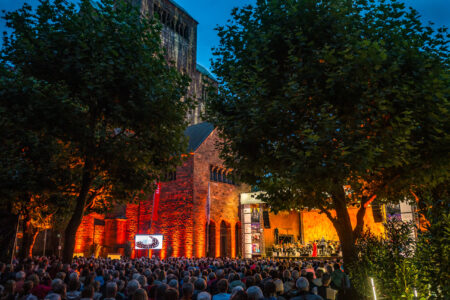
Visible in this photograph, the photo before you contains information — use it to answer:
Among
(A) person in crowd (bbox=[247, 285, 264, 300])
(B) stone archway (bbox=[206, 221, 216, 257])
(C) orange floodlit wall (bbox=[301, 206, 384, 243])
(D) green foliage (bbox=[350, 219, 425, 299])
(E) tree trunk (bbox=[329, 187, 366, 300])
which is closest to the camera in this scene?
(A) person in crowd (bbox=[247, 285, 264, 300])

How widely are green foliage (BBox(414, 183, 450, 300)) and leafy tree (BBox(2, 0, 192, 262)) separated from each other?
832cm

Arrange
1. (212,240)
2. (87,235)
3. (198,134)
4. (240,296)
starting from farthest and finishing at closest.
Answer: (198,134)
(87,235)
(212,240)
(240,296)

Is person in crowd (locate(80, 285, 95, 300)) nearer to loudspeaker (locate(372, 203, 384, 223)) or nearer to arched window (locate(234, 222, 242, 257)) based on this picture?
loudspeaker (locate(372, 203, 384, 223))

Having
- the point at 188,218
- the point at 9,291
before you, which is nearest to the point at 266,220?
the point at 188,218

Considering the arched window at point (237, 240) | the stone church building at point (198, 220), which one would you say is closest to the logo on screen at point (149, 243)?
the stone church building at point (198, 220)

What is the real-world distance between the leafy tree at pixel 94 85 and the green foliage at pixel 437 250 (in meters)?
8.32

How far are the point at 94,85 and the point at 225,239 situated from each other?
2726 centimetres

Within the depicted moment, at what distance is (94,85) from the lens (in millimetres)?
9312

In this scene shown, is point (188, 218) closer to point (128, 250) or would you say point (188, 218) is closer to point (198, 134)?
point (128, 250)

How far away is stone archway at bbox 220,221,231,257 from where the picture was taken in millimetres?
33031

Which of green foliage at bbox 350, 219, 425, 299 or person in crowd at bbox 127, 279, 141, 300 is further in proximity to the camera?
green foliage at bbox 350, 219, 425, 299

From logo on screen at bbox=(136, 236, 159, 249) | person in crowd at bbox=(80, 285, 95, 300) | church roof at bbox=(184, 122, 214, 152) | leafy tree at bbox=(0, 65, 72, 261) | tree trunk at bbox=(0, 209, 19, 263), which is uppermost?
church roof at bbox=(184, 122, 214, 152)

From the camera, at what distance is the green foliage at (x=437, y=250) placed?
4102 millimetres

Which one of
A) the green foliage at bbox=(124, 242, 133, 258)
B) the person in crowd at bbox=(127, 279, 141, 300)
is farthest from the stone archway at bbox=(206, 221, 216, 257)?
the person in crowd at bbox=(127, 279, 141, 300)
